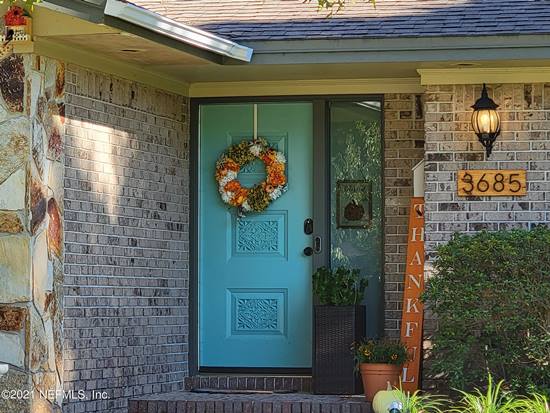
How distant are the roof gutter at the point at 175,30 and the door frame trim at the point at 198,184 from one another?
145 centimetres

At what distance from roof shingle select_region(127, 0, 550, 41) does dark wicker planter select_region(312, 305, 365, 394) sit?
7.08 feet

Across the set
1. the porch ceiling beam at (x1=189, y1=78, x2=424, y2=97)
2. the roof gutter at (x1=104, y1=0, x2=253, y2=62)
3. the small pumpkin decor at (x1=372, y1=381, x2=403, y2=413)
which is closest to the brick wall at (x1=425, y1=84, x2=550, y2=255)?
the porch ceiling beam at (x1=189, y1=78, x2=424, y2=97)

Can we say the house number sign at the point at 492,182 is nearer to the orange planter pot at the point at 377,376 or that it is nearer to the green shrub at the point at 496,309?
the green shrub at the point at 496,309

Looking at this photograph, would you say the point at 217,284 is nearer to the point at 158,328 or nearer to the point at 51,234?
the point at 158,328

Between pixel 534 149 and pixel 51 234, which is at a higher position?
pixel 534 149

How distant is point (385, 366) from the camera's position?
28.5ft

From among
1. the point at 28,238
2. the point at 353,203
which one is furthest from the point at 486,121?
the point at 28,238

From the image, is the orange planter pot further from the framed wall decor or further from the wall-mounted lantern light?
the wall-mounted lantern light

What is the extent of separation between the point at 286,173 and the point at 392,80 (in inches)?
45.8

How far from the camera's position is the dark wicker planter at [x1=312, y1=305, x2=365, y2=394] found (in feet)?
29.9

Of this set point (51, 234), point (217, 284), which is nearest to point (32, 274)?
point (51, 234)

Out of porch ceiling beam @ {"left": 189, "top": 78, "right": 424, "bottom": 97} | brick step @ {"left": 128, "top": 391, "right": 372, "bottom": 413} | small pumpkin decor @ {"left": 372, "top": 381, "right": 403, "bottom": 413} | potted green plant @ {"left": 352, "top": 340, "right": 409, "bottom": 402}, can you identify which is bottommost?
brick step @ {"left": 128, "top": 391, "right": 372, "bottom": 413}

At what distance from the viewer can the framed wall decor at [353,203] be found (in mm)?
9789

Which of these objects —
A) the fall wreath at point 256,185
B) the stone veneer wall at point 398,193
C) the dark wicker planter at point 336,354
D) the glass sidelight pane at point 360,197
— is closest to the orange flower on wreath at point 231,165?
the fall wreath at point 256,185
